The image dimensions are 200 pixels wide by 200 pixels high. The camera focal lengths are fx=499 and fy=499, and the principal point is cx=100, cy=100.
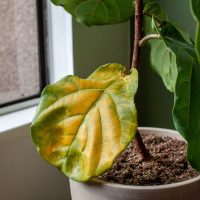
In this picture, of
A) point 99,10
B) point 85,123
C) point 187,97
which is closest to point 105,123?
point 85,123

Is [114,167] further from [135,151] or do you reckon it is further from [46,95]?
[46,95]

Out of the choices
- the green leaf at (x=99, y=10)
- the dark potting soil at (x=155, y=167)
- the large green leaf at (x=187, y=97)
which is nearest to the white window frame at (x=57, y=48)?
the green leaf at (x=99, y=10)

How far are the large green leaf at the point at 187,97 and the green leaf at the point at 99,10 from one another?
0.22 metres

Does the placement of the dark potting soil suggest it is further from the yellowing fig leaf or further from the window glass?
the window glass

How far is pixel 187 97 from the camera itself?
2.25 feet

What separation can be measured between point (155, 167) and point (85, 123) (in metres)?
0.16

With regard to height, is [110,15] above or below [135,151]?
above

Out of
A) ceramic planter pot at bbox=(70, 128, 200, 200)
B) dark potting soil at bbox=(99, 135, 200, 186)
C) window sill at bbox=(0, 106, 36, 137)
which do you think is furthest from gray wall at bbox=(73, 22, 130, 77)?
ceramic planter pot at bbox=(70, 128, 200, 200)

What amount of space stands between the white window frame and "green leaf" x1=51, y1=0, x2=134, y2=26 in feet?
0.53

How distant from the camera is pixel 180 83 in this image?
26.8 inches

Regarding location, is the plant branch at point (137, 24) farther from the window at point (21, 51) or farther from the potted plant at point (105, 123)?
the window at point (21, 51)

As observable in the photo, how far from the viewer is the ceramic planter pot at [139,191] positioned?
0.75 m

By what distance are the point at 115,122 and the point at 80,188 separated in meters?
0.13

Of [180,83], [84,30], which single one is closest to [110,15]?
[84,30]
